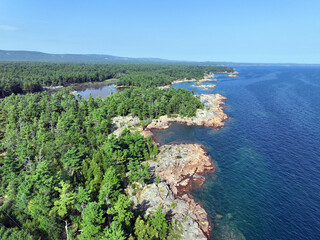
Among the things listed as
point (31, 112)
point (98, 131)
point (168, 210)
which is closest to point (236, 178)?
point (168, 210)

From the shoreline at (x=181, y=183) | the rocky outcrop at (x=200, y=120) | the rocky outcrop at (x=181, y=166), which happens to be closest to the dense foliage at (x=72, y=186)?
the shoreline at (x=181, y=183)

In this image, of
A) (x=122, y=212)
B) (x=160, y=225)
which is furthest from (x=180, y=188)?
(x=122, y=212)

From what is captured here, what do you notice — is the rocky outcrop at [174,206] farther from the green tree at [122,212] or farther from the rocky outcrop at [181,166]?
the green tree at [122,212]

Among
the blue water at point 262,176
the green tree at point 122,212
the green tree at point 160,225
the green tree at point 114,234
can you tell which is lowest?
the blue water at point 262,176

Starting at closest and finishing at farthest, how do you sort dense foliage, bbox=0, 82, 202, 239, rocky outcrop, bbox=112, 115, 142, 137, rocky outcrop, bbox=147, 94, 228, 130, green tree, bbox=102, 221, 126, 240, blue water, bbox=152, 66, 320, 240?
green tree, bbox=102, 221, 126, 240, dense foliage, bbox=0, 82, 202, 239, blue water, bbox=152, 66, 320, 240, rocky outcrop, bbox=112, 115, 142, 137, rocky outcrop, bbox=147, 94, 228, 130

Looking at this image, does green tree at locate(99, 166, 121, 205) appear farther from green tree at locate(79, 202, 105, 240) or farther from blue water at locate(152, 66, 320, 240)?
blue water at locate(152, 66, 320, 240)

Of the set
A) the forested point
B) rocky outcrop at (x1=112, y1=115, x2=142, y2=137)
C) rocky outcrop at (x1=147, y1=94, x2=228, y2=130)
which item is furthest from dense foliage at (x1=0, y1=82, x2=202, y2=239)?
rocky outcrop at (x1=147, y1=94, x2=228, y2=130)
